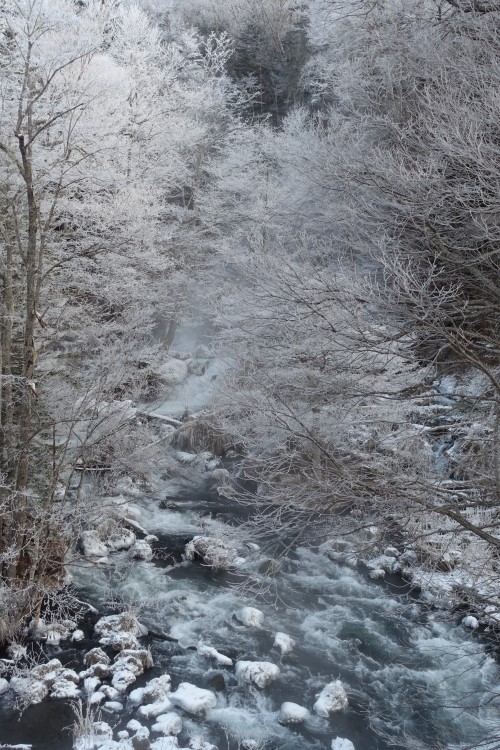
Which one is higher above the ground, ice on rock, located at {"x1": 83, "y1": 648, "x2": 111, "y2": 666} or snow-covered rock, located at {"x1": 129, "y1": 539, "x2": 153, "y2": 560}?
ice on rock, located at {"x1": 83, "y1": 648, "x2": 111, "y2": 666}

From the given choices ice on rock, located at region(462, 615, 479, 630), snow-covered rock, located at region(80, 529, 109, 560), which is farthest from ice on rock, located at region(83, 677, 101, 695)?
ice on rock, located at region(462, 615, 479, 630)

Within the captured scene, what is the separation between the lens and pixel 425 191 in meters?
5.05

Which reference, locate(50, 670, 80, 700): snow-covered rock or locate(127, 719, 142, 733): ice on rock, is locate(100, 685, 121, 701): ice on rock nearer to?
locate(50, 670, 80, 700): snow-covered rock

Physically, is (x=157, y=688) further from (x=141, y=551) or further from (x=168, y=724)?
(x=141, y=551)

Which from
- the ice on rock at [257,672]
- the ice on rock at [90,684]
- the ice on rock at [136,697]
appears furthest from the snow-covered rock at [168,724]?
the ice on rock at [257,672]

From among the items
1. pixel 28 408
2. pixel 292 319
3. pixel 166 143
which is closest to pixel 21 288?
pixel 28 408

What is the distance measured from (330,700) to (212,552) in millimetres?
3220

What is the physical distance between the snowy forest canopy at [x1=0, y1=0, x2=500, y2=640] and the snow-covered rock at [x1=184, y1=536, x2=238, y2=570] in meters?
1.21

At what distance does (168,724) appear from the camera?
215 inches

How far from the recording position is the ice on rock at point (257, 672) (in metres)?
6.21

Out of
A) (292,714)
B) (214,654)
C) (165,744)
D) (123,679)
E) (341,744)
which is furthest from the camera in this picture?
(214,654)

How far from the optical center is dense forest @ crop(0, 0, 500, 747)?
16.1 feet

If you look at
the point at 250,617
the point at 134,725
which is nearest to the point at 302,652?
the point at 250,617

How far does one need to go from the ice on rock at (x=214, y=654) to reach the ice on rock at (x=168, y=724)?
105 cm
